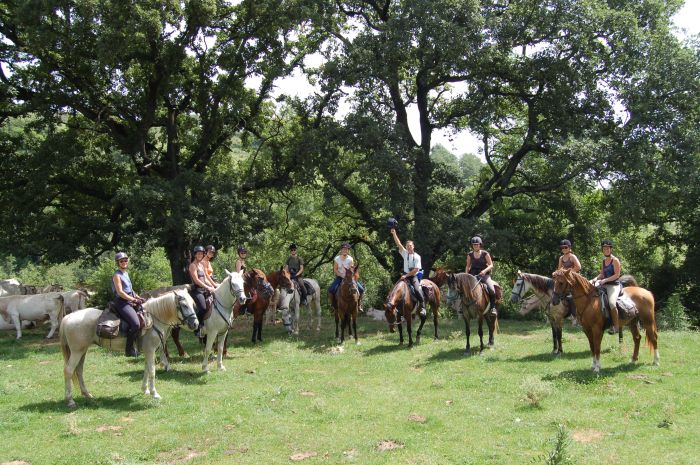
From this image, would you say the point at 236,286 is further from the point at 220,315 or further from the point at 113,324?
the point at 113,324

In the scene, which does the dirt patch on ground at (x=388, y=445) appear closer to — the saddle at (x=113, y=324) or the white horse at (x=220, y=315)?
the saddle at (x=113, y=324)

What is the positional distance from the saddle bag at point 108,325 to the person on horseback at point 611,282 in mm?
9466

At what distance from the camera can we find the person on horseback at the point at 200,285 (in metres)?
12.4

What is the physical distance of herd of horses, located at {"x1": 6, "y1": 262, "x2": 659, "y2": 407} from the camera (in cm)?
1006

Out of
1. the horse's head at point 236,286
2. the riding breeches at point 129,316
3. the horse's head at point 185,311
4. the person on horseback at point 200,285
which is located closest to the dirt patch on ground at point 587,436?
the horse's head at point 185,311

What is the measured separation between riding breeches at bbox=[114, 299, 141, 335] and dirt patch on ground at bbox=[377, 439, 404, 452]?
4.96 m

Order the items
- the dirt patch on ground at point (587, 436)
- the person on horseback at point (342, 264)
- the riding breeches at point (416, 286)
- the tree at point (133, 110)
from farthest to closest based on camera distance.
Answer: the tree at point (133, 110) → the person on horseback at point (342, 264) → the riding breeches at point (416, 286) → the dirt patch on ground at point (587, 436)

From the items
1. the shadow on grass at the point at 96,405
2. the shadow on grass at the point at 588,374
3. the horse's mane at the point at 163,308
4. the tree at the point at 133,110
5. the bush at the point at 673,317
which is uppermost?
the tree at the point at 133,110

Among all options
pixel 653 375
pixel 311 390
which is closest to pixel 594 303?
pixel 653 375

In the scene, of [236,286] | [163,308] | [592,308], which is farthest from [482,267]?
[163,308]

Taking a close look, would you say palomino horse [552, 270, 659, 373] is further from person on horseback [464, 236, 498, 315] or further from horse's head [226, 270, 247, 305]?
horse's head [226, 270, 247, 305]

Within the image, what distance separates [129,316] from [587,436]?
25.4 ft

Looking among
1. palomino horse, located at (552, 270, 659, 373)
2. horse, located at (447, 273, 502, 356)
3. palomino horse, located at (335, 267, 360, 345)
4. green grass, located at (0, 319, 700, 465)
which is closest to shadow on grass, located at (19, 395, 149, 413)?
green grass, located at (0, 319, 700, 465)

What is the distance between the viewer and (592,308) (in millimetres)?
10992
